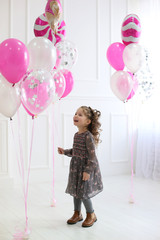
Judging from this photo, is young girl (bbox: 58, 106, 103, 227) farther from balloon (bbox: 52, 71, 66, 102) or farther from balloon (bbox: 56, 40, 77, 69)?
balloon (bbox: 56, 40, 77, 69)

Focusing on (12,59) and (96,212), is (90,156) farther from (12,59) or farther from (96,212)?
(12,59)

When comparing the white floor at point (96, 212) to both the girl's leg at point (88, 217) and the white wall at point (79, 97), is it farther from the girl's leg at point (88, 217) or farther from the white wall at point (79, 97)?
the white wall at point (79, 97)

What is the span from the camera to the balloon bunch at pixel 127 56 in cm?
293

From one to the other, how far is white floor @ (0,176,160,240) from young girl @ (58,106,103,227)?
5.2 inches

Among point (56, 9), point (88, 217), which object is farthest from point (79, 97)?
point (88, 217)

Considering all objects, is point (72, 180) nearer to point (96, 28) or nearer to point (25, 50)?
point (25, 50)

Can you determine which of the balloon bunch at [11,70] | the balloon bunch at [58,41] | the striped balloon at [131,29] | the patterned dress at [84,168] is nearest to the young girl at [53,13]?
the balloon bunch at [58,41]

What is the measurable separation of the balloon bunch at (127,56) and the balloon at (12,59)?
3.68ft

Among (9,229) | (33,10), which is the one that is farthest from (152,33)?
(9,229)

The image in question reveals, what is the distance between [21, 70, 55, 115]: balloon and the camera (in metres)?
2.16

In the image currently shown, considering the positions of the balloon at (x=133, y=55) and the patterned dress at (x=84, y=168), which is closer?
the patterned dress at (x=84, y=168)

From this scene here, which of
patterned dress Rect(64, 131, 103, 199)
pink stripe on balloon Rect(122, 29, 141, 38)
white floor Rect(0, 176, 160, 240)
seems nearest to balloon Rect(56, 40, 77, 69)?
pink stripe on balloon Rect(122, 29, 141, 38)

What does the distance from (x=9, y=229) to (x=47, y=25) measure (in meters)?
1.65

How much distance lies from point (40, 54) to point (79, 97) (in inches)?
81.2
